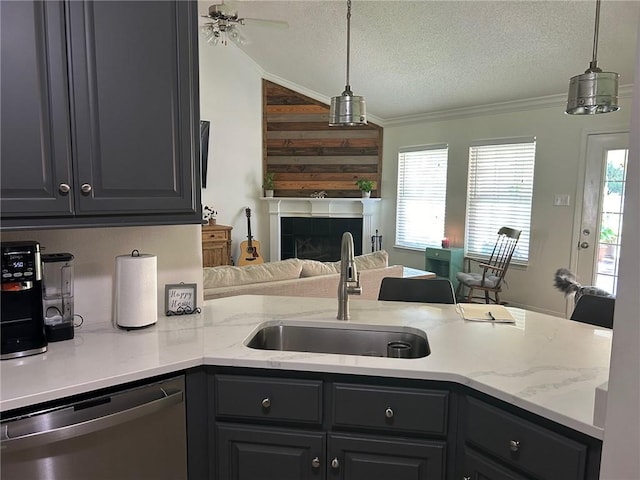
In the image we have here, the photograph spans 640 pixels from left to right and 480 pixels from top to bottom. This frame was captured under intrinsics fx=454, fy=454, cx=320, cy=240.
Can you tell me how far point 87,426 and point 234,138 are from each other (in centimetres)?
587

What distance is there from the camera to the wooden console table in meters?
6.11

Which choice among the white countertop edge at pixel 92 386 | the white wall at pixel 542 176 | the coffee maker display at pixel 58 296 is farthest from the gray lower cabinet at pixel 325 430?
the white wall at pixel 542 176

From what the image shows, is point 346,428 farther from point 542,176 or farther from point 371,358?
point 542,176

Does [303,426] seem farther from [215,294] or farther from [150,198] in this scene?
[215,294]

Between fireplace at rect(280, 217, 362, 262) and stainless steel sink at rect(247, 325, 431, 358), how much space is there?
5.27m

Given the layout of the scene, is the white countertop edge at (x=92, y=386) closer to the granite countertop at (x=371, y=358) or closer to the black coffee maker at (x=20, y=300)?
the granite countertop at (x=371, y=358)

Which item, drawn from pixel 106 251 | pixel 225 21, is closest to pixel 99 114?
pixel 106 251

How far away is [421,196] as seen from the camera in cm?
663

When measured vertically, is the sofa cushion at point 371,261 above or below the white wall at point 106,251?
below

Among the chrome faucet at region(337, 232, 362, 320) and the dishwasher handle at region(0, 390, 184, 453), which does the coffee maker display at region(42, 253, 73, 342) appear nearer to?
the dishwasher handle at region(0, 390, 184, 453)

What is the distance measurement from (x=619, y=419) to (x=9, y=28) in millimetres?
1780

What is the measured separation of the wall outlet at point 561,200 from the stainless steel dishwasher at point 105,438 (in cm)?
472

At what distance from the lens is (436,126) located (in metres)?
6.30

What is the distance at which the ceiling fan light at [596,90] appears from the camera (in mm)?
2033
